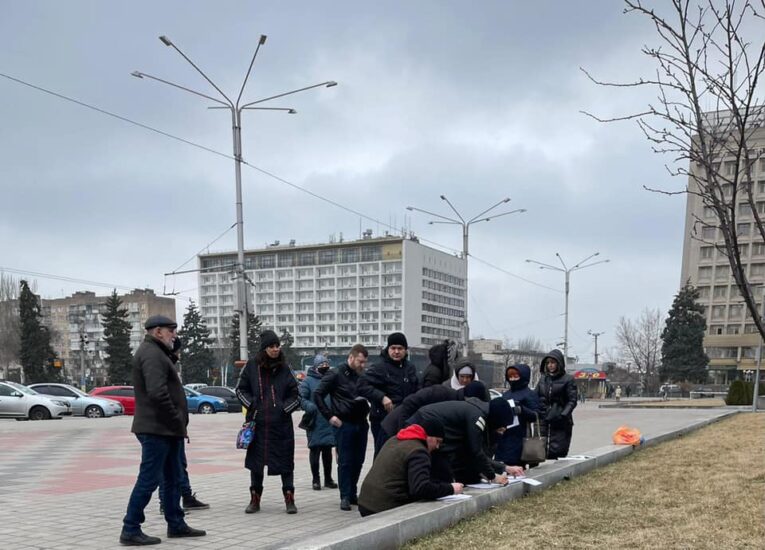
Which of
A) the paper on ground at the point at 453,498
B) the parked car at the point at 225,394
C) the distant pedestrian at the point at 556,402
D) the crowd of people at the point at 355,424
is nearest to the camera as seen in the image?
the crowd of people at the point at 355,424

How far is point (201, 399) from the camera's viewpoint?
3453 cm

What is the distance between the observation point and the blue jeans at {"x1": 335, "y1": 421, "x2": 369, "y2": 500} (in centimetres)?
782

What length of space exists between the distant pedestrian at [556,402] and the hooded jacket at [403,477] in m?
4.23

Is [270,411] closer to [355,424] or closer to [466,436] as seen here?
[355,424]

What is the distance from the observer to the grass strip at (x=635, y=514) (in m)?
5.57

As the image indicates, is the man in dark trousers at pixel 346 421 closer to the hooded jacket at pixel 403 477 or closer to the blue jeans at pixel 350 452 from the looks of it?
the blue jeans at pixel 350 452

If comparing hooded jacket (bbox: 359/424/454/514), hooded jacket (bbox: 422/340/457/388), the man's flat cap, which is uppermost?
the man's flat cap

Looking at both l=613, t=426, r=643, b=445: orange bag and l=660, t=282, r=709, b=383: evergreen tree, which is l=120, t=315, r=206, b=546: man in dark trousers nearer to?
l=613, t=426, r=643, b=445: orange bag

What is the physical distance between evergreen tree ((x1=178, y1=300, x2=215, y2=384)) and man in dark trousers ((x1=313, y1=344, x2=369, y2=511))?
277 feet

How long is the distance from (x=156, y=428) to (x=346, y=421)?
2.32m

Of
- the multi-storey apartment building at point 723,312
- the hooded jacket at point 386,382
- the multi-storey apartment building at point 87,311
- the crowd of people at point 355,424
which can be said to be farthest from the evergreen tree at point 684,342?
the multi-storey apartment building at point 87,311

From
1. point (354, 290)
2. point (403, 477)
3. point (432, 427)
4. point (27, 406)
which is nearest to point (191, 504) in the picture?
point (403, 477)

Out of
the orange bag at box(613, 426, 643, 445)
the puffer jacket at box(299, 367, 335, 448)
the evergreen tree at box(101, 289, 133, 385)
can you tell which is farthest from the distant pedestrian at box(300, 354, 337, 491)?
the evergreen tree at box(101, 289, 133, 385)

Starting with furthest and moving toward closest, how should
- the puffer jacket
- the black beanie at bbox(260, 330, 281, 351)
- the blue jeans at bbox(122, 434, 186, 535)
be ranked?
1. the puffer jacket
2. the black beanie at bbox(260, 330, 281, 351)
3. the blue jeans at bbox(122, 434, 186, 535)
